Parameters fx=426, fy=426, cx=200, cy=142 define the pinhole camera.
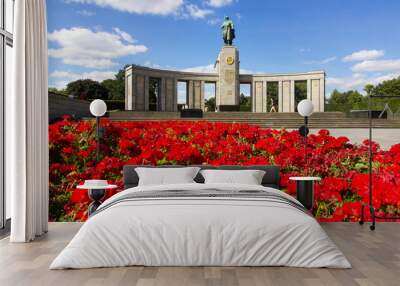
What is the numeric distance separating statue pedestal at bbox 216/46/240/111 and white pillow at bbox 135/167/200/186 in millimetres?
15861

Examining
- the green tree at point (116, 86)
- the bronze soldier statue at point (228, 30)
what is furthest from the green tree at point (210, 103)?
the bronze soldier statue at point (228, 30)

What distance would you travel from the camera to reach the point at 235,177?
17.5ft

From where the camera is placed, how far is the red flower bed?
5.81m

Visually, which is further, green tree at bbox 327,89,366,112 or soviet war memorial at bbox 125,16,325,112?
green tree at bbox 327,89,366,112

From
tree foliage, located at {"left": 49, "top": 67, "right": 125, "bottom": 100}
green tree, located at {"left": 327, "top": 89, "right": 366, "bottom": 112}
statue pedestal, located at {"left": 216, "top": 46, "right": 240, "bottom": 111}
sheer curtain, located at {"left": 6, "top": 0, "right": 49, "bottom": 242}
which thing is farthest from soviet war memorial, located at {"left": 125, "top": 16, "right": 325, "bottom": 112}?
sheer curtain, located at {"left": 6, "top": 0, "right": 49, "bottom": 242}

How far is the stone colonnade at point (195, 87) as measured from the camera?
20781 mm

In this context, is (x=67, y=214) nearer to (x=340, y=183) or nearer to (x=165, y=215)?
(x=165, y=215)

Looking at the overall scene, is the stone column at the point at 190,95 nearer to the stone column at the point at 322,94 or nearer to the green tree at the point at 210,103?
the stone column at the point at 322,94

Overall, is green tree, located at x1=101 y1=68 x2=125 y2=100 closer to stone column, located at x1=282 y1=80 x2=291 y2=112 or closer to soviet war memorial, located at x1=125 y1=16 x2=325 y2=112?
soviet war memorial, located at x1=125 y1=16 x2=325 y2=112

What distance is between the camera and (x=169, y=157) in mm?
6258

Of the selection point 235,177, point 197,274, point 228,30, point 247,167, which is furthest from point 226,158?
point 228,30

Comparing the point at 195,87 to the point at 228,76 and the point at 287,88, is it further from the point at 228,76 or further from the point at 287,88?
the point at 287,88

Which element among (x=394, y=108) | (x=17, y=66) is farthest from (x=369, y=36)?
(x=17, y=66)

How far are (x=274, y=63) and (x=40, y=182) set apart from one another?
61.8 feet
